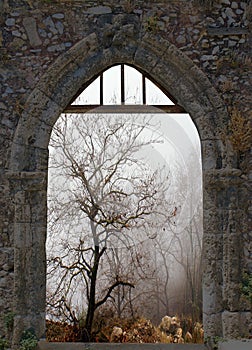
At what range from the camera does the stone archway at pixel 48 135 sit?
3.88m

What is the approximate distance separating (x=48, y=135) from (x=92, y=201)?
2.15m

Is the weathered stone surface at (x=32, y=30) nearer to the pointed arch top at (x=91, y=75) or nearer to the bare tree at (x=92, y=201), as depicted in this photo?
the pointed arch top at (x=91, y=75)

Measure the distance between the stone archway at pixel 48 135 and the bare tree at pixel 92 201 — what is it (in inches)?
82.3

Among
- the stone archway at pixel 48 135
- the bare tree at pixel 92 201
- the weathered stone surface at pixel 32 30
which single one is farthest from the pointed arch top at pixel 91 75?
the bare tree at pixel 92 201

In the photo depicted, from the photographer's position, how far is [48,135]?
13.4 feet

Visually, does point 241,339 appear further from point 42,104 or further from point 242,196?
point 42,104

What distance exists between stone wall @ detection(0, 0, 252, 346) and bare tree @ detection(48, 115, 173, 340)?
211 centimetres

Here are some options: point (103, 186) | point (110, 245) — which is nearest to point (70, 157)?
point (103, 186)

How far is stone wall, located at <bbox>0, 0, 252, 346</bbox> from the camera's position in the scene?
12.8ft

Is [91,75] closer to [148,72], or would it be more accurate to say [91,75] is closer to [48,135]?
[148,72]

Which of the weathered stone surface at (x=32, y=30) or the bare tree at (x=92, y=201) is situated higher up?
the weathered stone surface at (x=32, y=30)

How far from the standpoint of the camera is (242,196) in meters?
3.98

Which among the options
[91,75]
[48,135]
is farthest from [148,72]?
[48,135]

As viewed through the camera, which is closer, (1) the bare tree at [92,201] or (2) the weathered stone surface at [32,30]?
(2) the weathered stone surface at [32,30]
